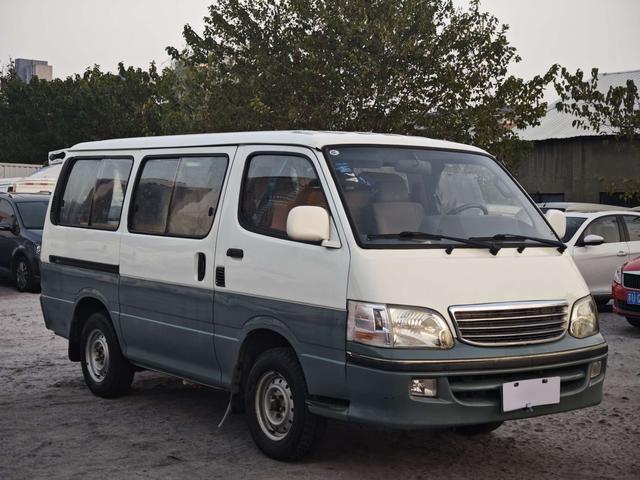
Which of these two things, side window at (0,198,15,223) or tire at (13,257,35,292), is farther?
side window at (0,198,15,223)

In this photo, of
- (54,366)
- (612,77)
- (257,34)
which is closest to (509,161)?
(257,34)

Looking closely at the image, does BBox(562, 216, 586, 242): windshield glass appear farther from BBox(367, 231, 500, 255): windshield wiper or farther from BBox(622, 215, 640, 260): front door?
BBox(367, 231, 500, 255): windshield wiper

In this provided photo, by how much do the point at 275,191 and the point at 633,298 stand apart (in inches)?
280

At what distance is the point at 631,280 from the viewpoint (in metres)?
12.0

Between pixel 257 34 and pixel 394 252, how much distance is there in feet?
80.1

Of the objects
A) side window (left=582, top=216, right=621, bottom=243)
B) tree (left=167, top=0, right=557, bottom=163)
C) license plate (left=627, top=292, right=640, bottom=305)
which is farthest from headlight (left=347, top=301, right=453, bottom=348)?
tree (left=167, top=0, right=557, bottom=163)

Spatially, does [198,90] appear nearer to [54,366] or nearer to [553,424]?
[54,366]

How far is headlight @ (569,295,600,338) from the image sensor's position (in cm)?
578

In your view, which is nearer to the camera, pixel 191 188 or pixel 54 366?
pixel 191 188

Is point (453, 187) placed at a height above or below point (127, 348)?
above

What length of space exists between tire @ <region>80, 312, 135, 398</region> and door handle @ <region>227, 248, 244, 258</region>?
1842mm

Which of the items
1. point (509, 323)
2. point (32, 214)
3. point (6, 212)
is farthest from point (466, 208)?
point (6, 212)

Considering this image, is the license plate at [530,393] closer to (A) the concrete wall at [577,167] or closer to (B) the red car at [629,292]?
(B) the red car at [629,292]

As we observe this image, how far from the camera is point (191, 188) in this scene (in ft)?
22.7
